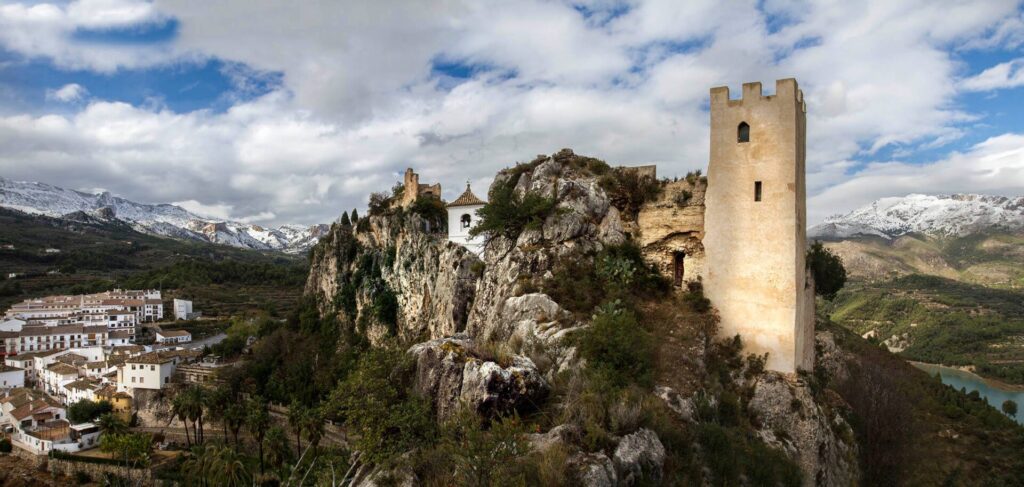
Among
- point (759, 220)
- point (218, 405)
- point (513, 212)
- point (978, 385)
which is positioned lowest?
point (978, 385)

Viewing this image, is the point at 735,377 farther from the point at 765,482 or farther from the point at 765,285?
the point at 765,482

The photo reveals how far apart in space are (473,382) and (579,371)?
114 inches

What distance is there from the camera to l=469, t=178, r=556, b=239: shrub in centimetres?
2189

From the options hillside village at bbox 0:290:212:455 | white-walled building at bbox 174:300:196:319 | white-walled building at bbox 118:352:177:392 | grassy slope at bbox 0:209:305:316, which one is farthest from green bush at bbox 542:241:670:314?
white-walled building at bbox 174:300:196:319

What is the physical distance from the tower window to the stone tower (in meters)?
0.03

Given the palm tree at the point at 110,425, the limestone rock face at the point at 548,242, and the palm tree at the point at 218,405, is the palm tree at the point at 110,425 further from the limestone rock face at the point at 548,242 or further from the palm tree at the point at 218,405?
the limestone rock face at the point at 548,242

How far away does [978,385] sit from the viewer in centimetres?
6825

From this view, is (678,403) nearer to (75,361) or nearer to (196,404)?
(196,404)

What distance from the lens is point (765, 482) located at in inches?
514

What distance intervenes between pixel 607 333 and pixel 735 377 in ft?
18.5

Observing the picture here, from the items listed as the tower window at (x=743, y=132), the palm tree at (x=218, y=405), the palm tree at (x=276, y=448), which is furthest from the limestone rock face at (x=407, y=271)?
the tower window at (x=743, y=132)

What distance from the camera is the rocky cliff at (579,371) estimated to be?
34.2ft

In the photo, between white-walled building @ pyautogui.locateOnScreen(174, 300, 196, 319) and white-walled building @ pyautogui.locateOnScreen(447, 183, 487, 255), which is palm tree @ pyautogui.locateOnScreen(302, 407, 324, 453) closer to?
white-walled building @ pyautogui.locateOnScreen(447, 183, 487, 255)

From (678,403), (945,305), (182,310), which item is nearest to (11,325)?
(182,310)
